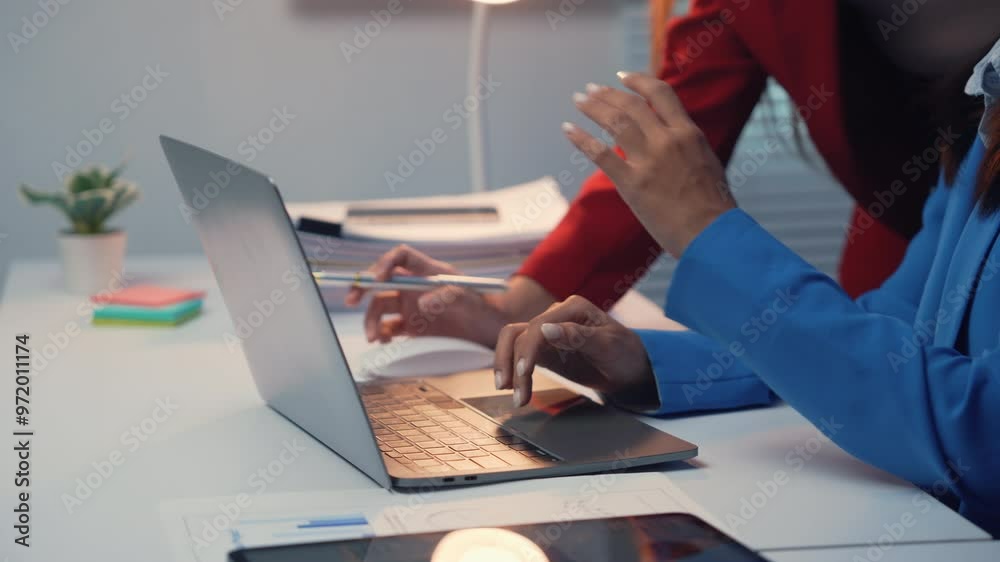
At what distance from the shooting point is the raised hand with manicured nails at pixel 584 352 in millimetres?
822

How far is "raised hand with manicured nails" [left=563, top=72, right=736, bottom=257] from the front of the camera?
755mm

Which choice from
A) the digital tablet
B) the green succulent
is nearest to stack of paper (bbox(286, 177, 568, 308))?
the green succulent

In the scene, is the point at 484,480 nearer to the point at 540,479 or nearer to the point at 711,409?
the point at 540,479

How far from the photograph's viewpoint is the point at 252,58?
2035 mm

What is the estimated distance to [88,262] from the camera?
1.39 meters

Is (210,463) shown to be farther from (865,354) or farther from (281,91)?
(281,91)

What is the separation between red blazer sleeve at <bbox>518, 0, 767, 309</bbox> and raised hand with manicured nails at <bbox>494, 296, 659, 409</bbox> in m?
0.30

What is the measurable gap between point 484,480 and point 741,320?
20 cm

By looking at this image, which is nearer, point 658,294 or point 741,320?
point 741,320

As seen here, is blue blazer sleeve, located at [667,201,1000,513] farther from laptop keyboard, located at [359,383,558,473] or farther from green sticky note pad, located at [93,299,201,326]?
green sticky note pad, located at [93,299,201,326]

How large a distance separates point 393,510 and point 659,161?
312mm

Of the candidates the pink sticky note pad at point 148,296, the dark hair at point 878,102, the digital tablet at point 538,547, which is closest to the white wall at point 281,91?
the pink sticky note pad at point 148,296

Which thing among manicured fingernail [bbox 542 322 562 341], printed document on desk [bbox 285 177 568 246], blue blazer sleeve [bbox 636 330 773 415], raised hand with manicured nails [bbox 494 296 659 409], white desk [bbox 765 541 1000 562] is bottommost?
white desk [bbox 765 541 1000 562]

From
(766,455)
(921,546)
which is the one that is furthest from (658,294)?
(921,546)
